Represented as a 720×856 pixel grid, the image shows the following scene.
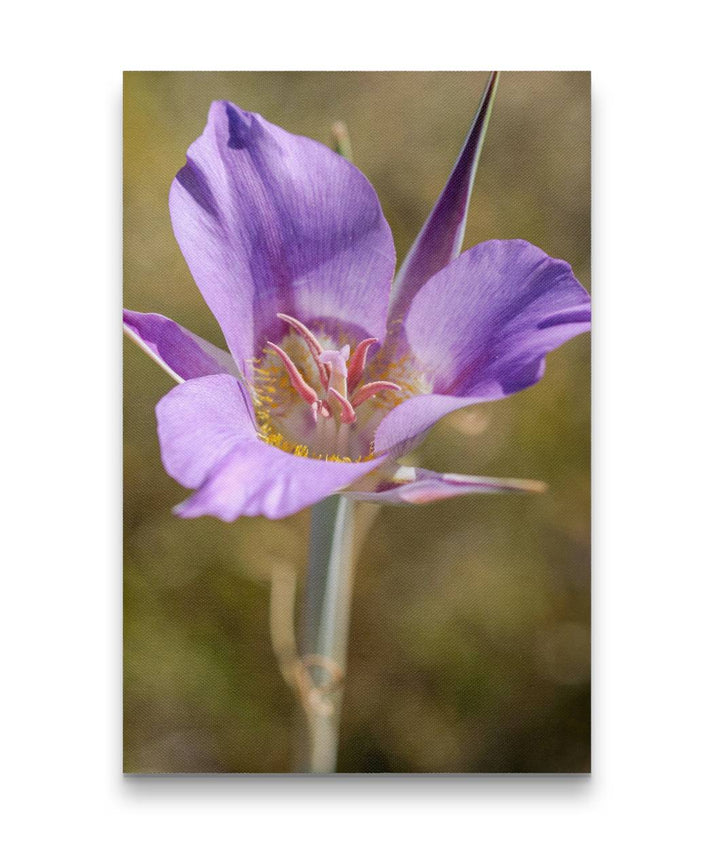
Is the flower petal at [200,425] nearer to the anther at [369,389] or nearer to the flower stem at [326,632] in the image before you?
the anther at [369,389]

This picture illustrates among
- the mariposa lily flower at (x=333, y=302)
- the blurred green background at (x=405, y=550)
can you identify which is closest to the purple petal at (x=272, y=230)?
the mariposa lily flower at (x=333, y=302)

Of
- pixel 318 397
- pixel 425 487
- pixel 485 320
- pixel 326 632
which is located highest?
pixel 485 320

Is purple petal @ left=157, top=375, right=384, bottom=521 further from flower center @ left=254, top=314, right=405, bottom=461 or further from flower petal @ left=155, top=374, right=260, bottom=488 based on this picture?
flower center @ left=254, top=314, right=405, bottom=461

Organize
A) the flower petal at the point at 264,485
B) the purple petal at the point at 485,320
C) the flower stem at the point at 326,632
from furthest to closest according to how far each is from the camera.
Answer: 1. the flower stem at the point at 326,632
2. the purple petal at the point at 485,320
3. the flower petal at the point at 264,485

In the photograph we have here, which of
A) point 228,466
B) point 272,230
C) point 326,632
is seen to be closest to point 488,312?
point 272,230

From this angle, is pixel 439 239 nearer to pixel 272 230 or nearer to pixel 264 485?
pixel 272 230
